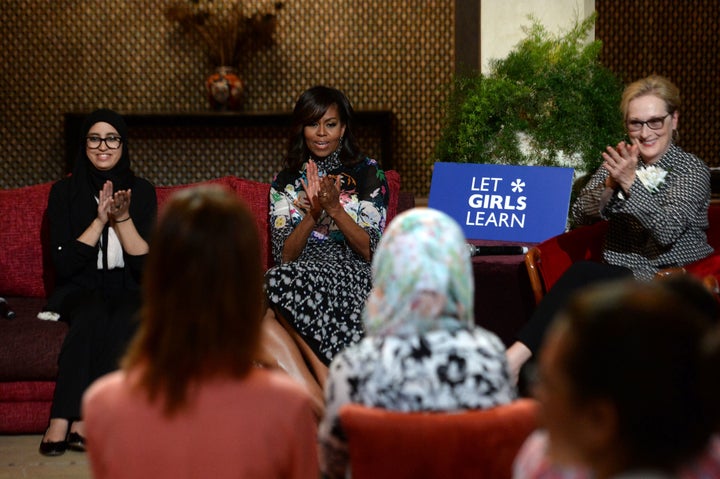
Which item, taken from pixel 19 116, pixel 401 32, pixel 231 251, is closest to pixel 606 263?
pixel 231 251

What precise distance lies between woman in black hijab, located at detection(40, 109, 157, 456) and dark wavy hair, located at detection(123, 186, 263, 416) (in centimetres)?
198

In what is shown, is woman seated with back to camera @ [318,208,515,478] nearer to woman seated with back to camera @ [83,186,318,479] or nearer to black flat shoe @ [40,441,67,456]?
woman seated with back to camera @ [83,186,318,479]

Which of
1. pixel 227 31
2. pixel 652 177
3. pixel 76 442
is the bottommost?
pixel 76 442

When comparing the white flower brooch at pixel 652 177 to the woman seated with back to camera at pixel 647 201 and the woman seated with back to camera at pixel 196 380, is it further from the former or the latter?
the woman seated with back to camera at pixel 196 380

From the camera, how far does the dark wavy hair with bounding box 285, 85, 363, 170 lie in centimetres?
388

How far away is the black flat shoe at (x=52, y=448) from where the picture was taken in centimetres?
329

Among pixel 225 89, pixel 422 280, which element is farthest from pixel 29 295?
pixel 225 89

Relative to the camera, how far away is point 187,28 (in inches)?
293

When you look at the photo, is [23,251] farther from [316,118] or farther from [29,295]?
[316,118]

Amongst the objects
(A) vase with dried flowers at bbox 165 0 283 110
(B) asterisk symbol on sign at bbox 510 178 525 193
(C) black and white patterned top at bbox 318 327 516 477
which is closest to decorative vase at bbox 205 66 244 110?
(A) vase with dried flowers at bbox 165 0 283 110

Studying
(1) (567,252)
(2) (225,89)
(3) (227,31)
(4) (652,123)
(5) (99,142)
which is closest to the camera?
(4) (652,123)

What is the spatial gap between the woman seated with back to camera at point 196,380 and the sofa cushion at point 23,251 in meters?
Answer: 2.84

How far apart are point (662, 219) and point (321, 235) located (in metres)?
1.34

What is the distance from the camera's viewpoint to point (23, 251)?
13.6 ft
